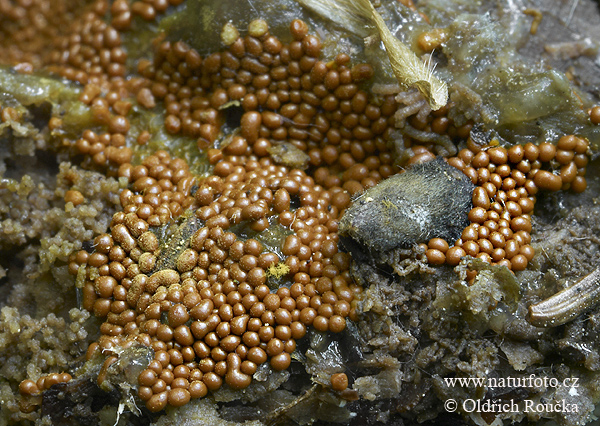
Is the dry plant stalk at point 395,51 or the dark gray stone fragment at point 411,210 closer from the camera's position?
the dark gray stone fragment at point 411,210

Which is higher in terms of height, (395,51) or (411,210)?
(395,51)

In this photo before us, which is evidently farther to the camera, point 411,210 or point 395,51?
point 395,51

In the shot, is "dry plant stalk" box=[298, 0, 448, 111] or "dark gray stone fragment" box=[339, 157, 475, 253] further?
"dry plant stalk" box=[298, 0, 448, 111]

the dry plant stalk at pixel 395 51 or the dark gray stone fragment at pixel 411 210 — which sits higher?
the dry plant stalk at pixel 395 51

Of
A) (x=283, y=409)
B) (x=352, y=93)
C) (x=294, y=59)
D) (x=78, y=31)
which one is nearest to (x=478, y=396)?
(x=283, y=409)

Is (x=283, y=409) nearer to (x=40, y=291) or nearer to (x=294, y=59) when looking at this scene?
(x=40, y=291)
